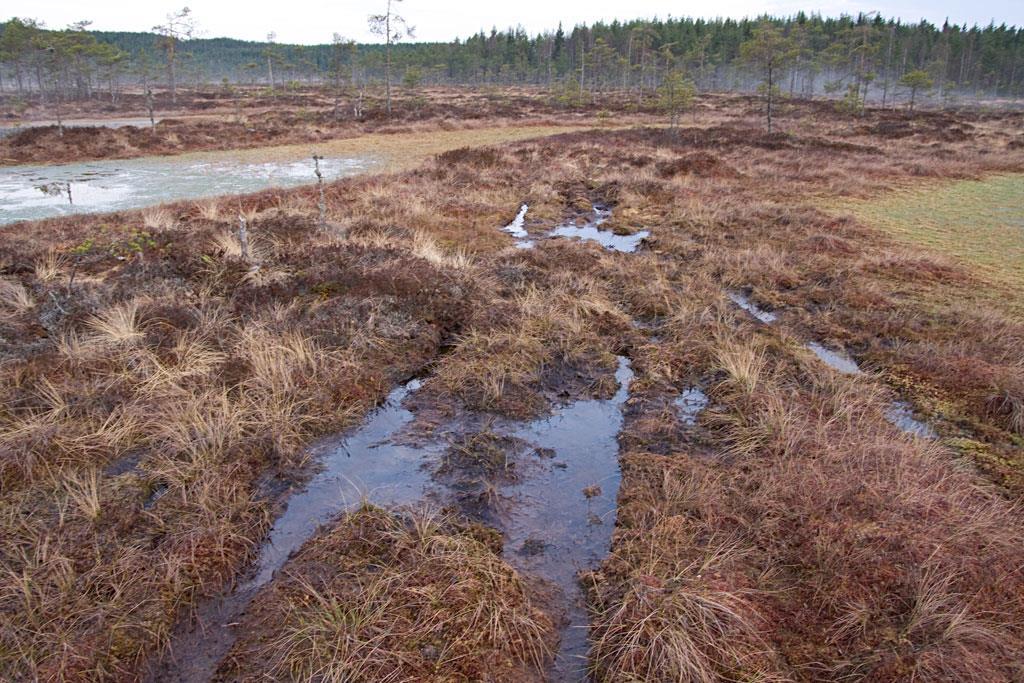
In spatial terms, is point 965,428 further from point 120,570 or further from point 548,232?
point 548,232

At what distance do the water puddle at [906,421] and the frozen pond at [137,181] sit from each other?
15.9 metres

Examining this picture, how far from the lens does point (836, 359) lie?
7480 millimetres

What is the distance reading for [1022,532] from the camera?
412cm

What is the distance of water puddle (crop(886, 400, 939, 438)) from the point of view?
5.72 m

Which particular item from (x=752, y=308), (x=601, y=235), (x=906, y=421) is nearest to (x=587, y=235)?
(x=601, y=235)

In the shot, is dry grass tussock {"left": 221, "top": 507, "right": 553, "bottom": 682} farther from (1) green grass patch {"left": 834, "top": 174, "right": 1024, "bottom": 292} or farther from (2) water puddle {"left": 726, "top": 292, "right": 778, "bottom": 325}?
(1) green grass patch {"left": 834, "top": 174, "right": 1024, "bottom": 292}

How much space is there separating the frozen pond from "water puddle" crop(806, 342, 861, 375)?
1518cm

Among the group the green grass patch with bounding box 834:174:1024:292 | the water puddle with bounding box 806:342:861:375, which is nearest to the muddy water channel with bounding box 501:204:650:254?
the water puddle with bounding box 806:342:861:375

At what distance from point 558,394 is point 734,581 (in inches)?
126

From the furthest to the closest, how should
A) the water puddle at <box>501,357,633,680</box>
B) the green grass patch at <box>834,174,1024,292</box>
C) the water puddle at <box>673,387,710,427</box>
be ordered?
1. the green grass patch at <box>834,174,1024,292</box>
2. the water puddle at <box>673,387,710,427</box>
3. the water puddle at <box>501,357,633,680</box>

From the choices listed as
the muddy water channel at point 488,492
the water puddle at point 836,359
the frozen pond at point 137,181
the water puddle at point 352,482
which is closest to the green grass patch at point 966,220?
the water puddle at point 836,359

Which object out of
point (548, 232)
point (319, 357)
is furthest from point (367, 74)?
point (319, 357)

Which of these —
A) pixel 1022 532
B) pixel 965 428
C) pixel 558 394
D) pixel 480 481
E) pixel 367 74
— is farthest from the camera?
pixel 367 74

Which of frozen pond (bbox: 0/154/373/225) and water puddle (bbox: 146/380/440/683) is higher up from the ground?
frozen pond (bbox: 0/154/373/225)
